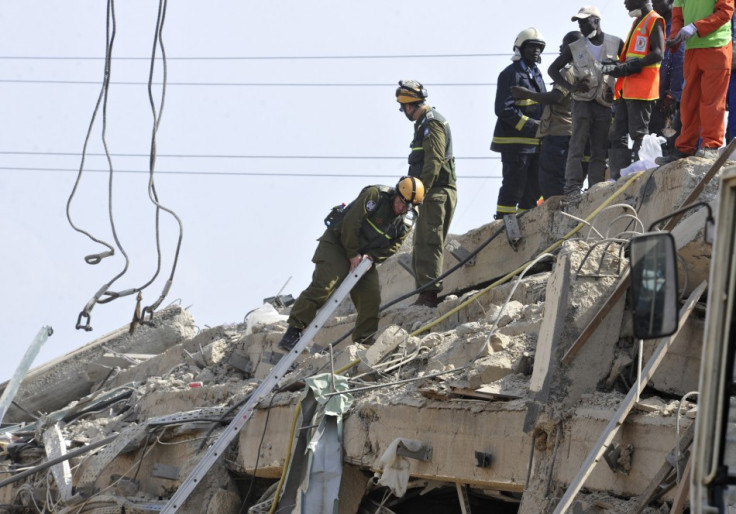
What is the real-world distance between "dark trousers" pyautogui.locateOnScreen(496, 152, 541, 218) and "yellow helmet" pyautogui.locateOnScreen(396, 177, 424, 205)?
1604mm

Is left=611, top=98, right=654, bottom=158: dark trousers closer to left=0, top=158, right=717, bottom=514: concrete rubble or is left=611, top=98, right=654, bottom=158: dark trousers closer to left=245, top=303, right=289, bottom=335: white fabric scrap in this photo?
left=0, top=158, right=717, bottom=514: concrete rubble

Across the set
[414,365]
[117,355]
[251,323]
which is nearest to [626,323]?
[414,365]

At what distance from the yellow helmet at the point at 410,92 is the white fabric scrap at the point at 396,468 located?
4.55 metres

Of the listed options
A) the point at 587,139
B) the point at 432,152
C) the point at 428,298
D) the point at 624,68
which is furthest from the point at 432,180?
the point at 624,68

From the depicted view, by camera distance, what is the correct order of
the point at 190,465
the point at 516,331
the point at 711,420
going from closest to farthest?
the point at 711,420
the point at 516,331
the point at 190,465

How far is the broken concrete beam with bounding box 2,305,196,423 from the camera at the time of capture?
16266 millimetres

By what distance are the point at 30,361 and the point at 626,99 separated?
7.05m

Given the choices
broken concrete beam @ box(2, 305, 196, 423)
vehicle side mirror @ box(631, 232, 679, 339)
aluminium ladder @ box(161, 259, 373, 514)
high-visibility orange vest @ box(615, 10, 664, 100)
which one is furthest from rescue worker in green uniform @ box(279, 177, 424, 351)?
vehicle side mirror @ box(631, 232, 679, 339)

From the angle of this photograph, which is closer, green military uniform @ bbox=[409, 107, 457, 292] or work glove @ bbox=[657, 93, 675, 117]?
work glove @ bbox=[657, 93, 675, 117]

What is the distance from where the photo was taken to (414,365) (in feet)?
28.4

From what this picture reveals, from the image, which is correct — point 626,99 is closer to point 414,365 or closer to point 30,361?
point 414,365

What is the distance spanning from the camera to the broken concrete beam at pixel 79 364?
16.3 meters

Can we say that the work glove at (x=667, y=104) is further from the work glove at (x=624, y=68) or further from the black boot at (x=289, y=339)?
the black boot at (x=289, y=339)

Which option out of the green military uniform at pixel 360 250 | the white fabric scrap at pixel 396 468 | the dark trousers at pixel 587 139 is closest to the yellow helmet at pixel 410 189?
the green military uniform at pixel 360 250
